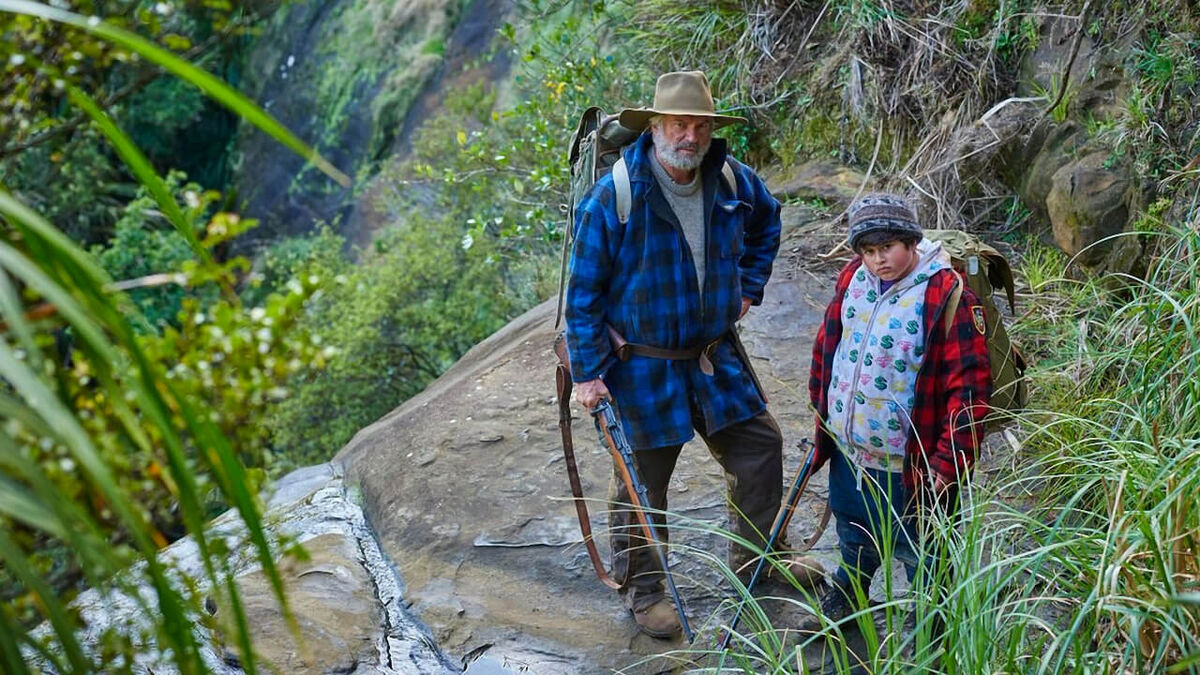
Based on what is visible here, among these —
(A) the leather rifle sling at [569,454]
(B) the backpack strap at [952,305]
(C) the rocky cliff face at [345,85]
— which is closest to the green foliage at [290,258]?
(C) the rocky cliff face at [345,85]

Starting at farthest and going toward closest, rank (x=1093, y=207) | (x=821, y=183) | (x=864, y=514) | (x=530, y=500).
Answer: (x=821, y=183) < (x=1093, y=207) < (x=530, y=500) < (x=864, y=514)

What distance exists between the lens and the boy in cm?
345

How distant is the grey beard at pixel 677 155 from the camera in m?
3.94

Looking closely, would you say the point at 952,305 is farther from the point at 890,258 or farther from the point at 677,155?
the point at 677,155

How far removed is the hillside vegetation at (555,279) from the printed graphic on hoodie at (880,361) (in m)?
0.34

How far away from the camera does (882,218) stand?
3.45 m

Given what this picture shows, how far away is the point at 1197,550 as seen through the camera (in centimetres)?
242

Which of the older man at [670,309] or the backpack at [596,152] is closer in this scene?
the older man at [670,309]

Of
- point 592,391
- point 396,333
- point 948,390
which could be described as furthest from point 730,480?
point 396,333

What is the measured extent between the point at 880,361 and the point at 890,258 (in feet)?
1.03

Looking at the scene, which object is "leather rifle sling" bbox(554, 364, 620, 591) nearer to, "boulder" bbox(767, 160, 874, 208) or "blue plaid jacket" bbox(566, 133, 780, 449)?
"blue plaid jacket" bbox(566, 133, 780, 449)

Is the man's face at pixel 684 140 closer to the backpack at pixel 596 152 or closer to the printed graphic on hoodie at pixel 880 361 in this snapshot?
the backpack at pixel 596 152

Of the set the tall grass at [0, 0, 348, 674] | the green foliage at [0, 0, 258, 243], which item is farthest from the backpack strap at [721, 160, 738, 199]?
the tall grass at [0, 0, 348, 674]

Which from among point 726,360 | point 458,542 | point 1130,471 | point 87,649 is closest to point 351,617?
point 458,542
